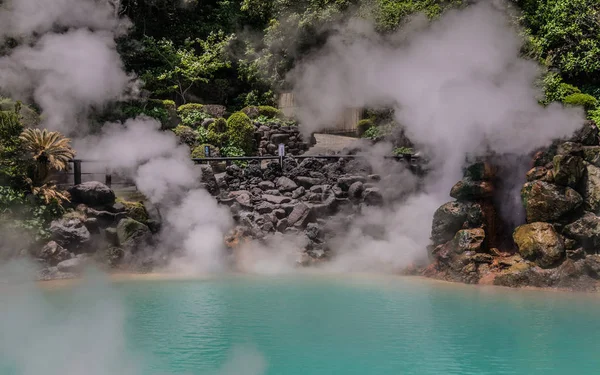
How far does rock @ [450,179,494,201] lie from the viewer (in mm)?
11617

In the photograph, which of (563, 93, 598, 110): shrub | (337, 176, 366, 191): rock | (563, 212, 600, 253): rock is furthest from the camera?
(563, 93, 598, 110): shrub

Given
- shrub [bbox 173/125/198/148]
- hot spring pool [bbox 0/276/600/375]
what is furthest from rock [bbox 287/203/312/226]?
shrub [bbox 173/125/198/148]

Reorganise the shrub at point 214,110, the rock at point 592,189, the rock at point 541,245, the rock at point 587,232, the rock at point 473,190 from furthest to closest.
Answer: the shrub at point 214,110
the rock at point 473,190
the rock at point 592,189
the rock at point 587,232
the rock at point 541,245

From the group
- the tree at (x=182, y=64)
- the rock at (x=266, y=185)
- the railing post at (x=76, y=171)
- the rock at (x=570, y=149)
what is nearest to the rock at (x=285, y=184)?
the rock at (x=266, y=185)

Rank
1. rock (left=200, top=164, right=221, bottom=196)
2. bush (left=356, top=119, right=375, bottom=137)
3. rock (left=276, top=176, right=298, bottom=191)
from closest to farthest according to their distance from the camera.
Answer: rock (left=200, top=164, right=221, bottom=196) → rock (left=276, top=176, right=298, bottom=191) → bush (left=356, top=119, right=375, bottom=137)

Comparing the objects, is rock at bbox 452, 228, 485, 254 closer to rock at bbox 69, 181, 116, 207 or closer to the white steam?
the white steam

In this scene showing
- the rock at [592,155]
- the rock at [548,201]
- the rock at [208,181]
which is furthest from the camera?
the rock at [208,181]

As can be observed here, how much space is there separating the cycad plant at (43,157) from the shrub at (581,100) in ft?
44.8

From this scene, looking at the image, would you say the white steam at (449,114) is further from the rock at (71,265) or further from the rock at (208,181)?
the rock at (71,265)

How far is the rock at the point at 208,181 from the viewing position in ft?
49.3

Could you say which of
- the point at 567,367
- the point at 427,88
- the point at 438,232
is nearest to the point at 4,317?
the point at 567,367

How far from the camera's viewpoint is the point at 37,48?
17.2 m

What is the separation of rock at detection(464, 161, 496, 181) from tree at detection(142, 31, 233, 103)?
15.4 metres

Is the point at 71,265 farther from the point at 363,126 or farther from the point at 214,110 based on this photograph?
the point at 363,126
